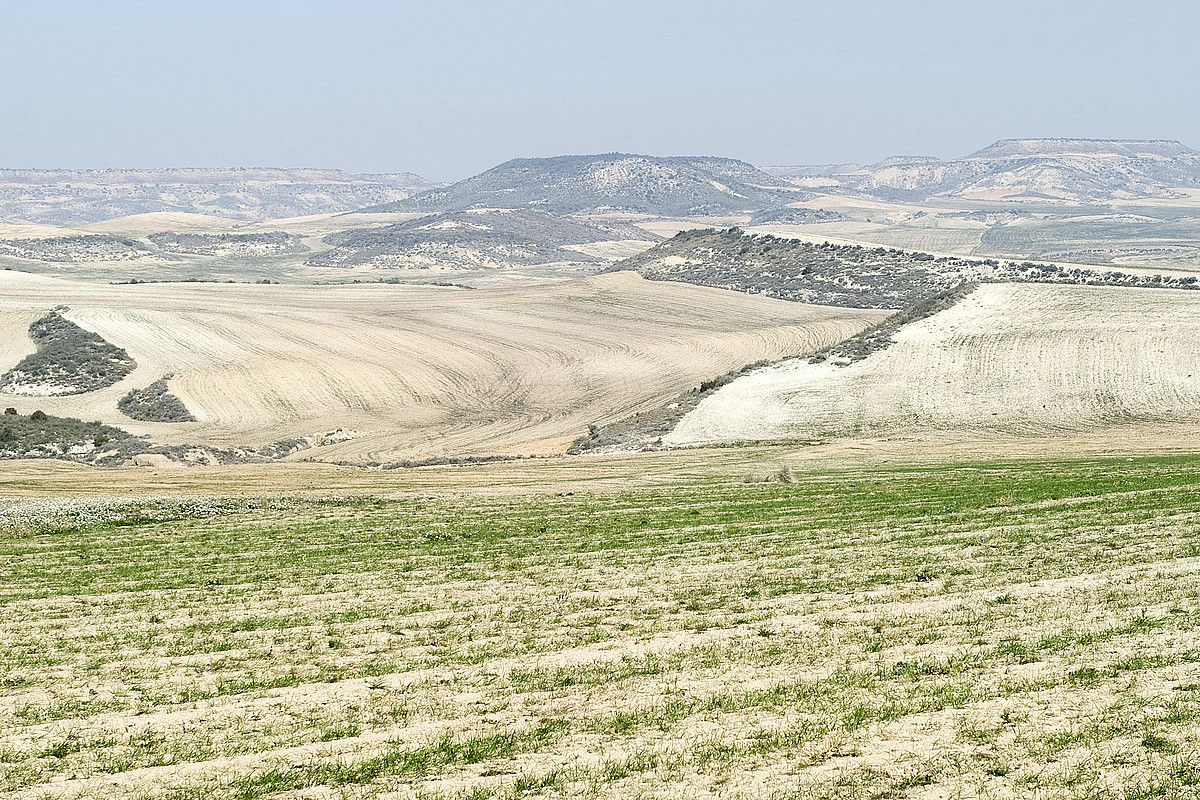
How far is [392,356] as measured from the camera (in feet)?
256

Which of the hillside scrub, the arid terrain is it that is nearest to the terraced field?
the arid terrain

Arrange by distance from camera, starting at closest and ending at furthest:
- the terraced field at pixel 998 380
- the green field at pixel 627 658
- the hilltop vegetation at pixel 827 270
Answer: the green field at pixel 627 658 → the terraced field at pixel 998 380 → the hilltop vegetation at pixel 827 270

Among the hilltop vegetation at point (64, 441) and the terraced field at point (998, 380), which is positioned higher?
the terraced field at point (998, 380)

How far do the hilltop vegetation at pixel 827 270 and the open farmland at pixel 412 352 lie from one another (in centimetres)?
626

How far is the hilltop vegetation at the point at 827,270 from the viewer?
328ft

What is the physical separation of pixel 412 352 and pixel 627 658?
68.2 metres

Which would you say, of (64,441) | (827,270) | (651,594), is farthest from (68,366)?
(827,270)

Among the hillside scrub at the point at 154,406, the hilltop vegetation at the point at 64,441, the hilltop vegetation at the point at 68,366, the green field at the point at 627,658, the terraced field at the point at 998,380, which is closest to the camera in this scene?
the green field at the point at 627,658

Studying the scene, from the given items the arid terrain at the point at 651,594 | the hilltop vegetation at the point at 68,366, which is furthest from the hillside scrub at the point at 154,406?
the hilltop vegetation at the point at 68,366

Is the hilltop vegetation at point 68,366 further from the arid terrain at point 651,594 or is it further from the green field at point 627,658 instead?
the green field at point 627,658

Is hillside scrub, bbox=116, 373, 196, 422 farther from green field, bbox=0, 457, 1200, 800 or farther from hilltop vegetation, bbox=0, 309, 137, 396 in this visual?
green field, bbox=0, 457, 1200, 800

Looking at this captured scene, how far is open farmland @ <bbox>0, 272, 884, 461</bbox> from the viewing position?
5972 cm

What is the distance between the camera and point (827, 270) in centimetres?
11588

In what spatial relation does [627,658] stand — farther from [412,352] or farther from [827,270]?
[827,270]
